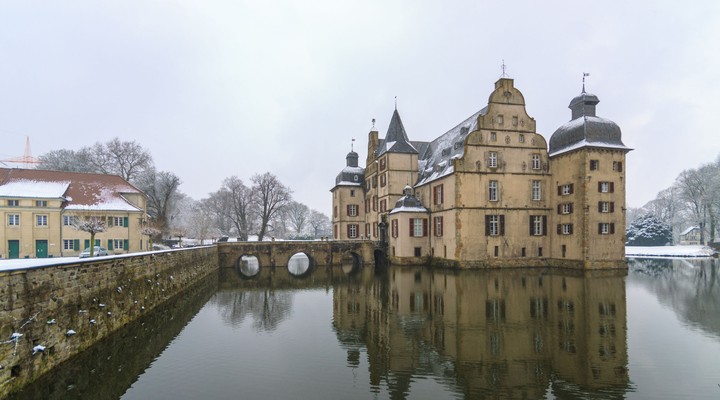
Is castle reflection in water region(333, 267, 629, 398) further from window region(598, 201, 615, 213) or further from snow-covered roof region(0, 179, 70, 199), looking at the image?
snow-covered roof region(0, 179, 70, 199)

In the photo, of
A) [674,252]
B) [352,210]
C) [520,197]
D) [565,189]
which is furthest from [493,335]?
[674,252]

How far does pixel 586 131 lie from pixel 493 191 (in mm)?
8547

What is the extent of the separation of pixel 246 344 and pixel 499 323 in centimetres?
897

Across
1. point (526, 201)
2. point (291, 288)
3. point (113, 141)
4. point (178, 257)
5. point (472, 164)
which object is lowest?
point (291, 288)

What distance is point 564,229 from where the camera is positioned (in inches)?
1417

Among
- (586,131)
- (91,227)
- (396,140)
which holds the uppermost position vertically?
(396,140)

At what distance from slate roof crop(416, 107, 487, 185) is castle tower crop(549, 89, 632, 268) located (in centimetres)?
830

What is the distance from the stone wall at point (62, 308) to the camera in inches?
356

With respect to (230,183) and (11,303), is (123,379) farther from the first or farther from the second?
(230,183)

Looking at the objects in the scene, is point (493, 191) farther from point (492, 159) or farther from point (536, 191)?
point (536, 191)

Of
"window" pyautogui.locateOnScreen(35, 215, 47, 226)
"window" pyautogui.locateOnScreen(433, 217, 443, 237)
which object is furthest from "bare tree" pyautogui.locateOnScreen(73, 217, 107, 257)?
"window" pyautogui.locateOnScreen(433, 217, 443, 237)

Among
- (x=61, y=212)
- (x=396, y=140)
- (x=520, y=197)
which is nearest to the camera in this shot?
(x=61, y=212)

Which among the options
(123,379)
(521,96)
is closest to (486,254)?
(521,96)

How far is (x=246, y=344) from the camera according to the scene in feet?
46.5
